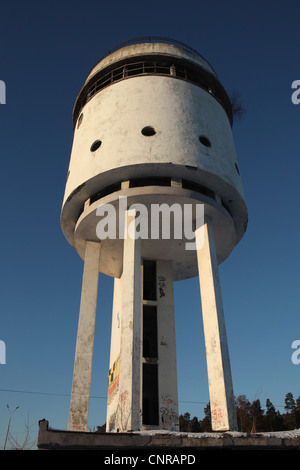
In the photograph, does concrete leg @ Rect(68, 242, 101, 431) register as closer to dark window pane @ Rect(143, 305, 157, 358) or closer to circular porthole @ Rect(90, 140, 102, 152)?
dark window pane @ Rect(143, 305, 157, 358)

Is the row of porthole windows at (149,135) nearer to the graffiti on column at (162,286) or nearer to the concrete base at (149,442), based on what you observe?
the graffiti on column at (162,286)

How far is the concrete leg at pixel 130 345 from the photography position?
8789mm

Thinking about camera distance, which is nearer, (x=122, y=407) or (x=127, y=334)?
(x=122, y=407)

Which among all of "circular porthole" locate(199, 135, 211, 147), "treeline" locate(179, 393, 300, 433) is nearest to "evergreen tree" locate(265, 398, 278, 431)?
"treeline" locate(179, 393, 300, 433)

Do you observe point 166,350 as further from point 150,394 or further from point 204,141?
point 204,141

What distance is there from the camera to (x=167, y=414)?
12102 mm

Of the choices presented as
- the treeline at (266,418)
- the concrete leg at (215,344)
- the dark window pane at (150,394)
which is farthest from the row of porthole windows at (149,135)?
the treeline at (266,418)

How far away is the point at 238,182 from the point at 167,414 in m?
7.90

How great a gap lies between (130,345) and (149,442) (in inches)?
141

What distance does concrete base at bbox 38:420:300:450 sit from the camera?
5758mm

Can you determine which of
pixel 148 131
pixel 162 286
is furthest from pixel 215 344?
pixel 148 131

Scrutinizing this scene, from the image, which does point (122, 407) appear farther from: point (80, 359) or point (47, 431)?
point (47, 431)

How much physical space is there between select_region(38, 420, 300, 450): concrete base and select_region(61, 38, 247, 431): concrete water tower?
2.80 meters
